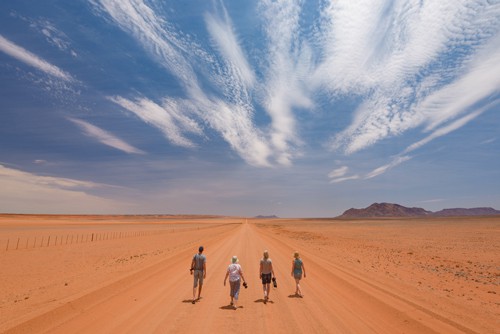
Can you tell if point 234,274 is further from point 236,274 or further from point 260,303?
point 260,303

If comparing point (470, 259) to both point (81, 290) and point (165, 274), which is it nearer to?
point (165, 274)

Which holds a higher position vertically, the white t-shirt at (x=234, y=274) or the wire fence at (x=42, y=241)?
the white t-shirt at (x=234, y=274)

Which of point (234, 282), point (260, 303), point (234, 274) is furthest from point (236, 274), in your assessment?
point (260, 303)

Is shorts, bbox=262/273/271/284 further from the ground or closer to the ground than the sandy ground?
further from the ground

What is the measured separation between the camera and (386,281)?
666 inches

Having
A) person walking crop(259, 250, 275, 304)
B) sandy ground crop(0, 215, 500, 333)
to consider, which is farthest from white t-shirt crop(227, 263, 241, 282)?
person walking crop(259, 250, 275, 304)

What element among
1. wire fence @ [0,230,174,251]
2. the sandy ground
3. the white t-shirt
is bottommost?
the sandy ground

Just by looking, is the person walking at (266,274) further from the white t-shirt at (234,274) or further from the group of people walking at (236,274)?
the white t-shirt at (234,274)

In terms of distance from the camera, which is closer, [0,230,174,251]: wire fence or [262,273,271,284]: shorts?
[262,273,271,284]: shorts

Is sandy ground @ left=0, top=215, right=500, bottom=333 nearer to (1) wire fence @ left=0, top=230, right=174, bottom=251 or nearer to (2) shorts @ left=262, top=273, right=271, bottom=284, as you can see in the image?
(2) shorts @ left=262, top=273, right=271, bottom=284

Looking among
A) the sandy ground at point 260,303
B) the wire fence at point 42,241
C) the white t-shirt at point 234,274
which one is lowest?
the sandy ground at point 260,303

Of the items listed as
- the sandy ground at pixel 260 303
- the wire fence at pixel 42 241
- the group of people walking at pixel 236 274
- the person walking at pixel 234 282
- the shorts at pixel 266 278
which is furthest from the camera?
the wire fence at pixel 42 241

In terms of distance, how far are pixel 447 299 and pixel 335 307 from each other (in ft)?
18.3

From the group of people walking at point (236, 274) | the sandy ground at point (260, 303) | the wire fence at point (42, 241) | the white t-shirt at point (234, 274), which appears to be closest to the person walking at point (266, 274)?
the group of people walking at point (236, 274)
